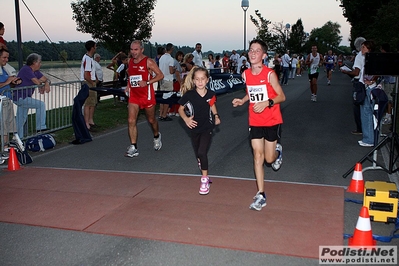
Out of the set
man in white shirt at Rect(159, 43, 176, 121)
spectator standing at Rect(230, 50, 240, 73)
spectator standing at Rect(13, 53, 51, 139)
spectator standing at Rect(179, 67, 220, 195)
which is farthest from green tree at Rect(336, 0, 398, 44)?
spectator standing at Rect(179, 67, 220, 195)

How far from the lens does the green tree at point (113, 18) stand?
23.5 m

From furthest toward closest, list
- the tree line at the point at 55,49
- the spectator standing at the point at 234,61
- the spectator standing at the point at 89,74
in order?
the spectator standing at the point at 234,61 < the tree line at the point at 55,49 < the spectator standing at the point at 89,74

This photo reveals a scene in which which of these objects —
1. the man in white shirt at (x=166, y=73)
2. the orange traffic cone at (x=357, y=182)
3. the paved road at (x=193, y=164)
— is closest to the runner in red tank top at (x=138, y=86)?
the paved road at (x=193, y=164)

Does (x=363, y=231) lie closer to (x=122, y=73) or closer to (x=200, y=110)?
(x=200, y=110)

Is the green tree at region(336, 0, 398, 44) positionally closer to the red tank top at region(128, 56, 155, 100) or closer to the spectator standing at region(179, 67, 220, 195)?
the red tank top at region(128, 56, 155, 100)

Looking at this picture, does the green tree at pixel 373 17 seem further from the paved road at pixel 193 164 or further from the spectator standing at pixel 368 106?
the spectator standing at pixel 368 106

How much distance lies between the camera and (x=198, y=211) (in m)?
5.84

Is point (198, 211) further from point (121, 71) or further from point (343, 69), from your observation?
point (121, 71)

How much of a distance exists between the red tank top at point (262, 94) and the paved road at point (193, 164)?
1510 mm

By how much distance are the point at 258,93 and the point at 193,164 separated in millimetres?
2960

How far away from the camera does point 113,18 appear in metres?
23.5

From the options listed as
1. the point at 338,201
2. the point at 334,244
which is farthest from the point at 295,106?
the point at 334,244

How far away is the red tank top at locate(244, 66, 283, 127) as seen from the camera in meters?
5.86

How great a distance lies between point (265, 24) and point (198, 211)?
4206 centimetres
